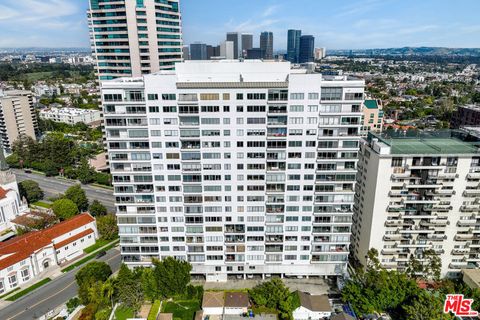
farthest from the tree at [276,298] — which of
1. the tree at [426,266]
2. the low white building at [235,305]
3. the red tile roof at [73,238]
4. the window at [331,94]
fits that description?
the red tile roof at [73,238]

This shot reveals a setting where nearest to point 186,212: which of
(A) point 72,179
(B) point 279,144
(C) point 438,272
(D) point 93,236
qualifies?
(B) point 279,144

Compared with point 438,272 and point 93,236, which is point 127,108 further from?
point 438,272

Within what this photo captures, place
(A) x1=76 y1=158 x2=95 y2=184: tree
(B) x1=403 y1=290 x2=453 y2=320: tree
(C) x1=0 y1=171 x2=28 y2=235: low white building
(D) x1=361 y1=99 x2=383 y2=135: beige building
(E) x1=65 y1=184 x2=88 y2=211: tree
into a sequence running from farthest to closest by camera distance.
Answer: (D) x1=361 y1=99 x2=383 y2=135: beige building, (A) x1=76 y1=158 x2=95 y2=184: tree, (E) x1=65 y1=184 x2=88 y2=211: tree, (C) x1=0 y1=171 x2=28 y2=235: low white building, (B) x1=403 y1=290 x2=453 y2=320: tree

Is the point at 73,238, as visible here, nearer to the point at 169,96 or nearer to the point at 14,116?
the point at 169,96

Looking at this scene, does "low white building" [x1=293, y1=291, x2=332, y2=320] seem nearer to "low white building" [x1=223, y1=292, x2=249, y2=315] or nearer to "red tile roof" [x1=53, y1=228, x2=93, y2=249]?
"low white building" [x1=223, y1=292, x2=249, y2=315]

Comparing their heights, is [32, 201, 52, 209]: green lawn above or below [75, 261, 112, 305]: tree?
below

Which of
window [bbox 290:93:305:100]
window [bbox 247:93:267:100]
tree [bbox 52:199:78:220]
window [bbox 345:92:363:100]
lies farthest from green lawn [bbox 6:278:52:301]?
window [bbox 345:92:363:100]

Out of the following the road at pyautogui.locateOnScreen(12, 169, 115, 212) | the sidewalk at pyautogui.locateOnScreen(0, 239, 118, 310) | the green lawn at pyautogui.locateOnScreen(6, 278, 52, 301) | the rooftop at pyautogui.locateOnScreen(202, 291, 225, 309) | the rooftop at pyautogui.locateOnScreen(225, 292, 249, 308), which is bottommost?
the sidewalk at pyautogui.locateOnScreen(0, 239, 118, 310)
